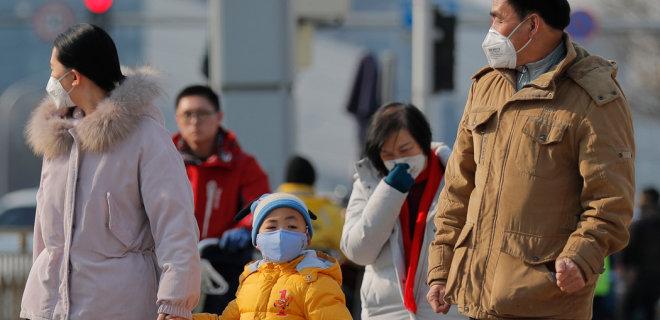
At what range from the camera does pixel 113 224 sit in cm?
532

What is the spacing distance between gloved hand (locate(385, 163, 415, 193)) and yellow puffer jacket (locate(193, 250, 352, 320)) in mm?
725

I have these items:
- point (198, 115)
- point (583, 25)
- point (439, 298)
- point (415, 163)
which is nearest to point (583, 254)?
point (439, 298)

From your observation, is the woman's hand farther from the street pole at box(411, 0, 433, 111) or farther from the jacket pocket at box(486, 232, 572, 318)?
the street pole at box(411, 0, 433, 111)

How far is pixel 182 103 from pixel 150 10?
25243 millimetres

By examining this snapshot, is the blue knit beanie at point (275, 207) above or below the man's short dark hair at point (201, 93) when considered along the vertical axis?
below

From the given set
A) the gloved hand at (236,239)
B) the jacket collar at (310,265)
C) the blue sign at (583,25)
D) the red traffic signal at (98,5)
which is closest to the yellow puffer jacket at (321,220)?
the gloved hand at (236,239)

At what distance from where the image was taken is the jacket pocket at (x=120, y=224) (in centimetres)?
532

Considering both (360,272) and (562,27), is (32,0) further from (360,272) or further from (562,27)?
(562,27)

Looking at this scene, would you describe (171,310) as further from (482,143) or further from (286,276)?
(482,143)

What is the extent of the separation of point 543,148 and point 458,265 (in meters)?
0.53

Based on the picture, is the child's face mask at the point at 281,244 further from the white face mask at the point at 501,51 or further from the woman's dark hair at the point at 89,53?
the white face mask at the point at 501,51

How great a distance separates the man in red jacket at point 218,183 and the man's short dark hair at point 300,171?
5.60 feet

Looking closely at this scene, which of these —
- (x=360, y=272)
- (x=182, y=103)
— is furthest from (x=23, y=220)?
(x=182, y=103)

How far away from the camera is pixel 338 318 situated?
5625 mm
